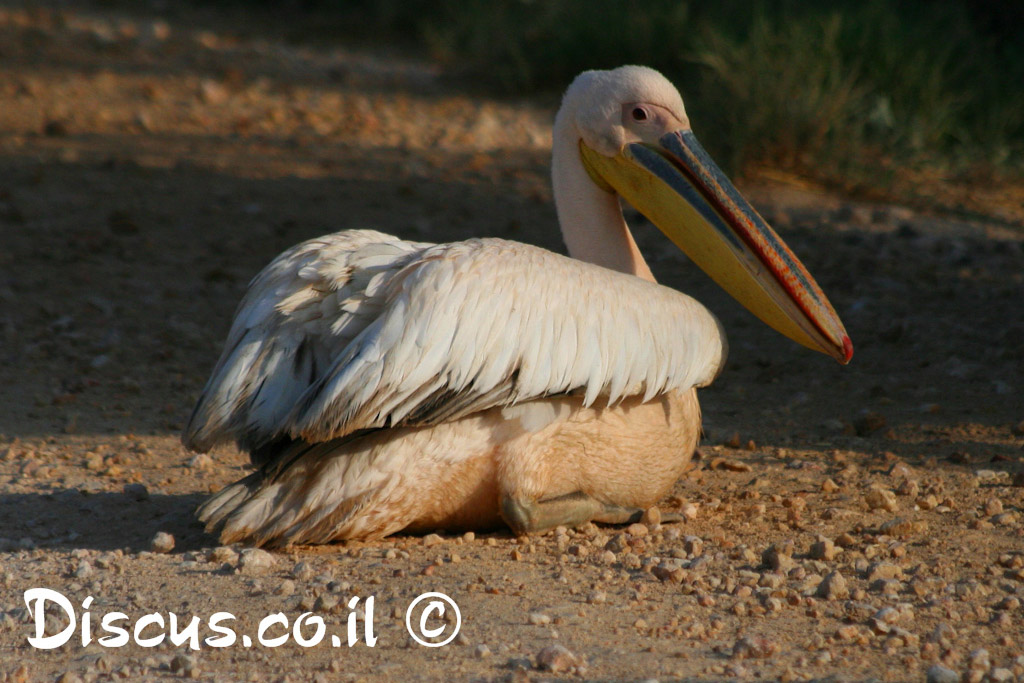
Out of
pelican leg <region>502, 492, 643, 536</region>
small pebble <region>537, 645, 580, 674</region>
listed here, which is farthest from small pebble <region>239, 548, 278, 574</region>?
small pebble <region>537, 645, 580, 674</region>

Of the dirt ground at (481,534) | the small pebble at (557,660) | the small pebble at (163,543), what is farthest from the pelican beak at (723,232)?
the small pebble at (163,543)

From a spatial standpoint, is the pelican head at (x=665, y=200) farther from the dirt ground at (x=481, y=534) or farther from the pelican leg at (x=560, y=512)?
the pelican leg at (x=560, y=512)

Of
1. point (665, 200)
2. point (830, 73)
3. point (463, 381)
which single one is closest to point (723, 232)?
point (665, 200)

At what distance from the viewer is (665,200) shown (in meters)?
3.53

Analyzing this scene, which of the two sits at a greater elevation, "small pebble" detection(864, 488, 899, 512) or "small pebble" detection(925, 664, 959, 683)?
"small pebble" detection(864, 488, 899, 512)

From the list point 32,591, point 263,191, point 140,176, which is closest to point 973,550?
point 32,591

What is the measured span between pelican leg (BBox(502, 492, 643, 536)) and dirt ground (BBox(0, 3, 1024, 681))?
50 mm

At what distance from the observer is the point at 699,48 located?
761 centimetres

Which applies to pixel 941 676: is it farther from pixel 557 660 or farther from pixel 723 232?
pixel 723 232

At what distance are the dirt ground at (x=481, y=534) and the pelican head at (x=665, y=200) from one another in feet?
1.85

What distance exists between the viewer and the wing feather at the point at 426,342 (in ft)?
9.22

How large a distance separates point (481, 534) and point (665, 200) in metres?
1.09

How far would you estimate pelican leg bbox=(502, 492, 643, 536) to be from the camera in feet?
10.1

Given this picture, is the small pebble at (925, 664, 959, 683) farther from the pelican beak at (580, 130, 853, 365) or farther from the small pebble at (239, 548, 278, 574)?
the small pebble at (239, 548, 278, 574)
